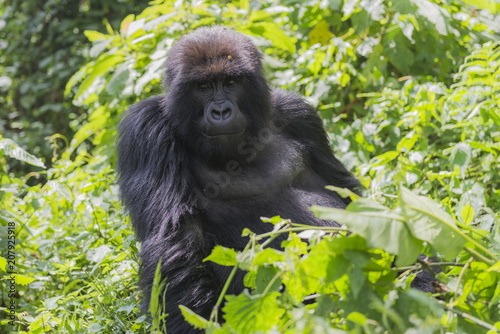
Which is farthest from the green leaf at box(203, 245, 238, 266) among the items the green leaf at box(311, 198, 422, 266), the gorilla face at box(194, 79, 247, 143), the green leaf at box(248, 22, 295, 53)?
the green leaf at box(248, 22, 295, 53)

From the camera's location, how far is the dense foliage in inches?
64.7

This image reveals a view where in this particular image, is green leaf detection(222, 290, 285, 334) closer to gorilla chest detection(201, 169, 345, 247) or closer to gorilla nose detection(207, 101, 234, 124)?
gorilla chest detection(201, 169, 345, 247)

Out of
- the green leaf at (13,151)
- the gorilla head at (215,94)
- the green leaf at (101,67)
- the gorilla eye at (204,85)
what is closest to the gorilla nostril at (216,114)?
the gorilla head at (215,94)

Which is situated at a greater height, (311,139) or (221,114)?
(221,114)

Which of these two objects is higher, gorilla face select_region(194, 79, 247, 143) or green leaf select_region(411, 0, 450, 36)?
green leaf select_region(411, 0, 450, 36)

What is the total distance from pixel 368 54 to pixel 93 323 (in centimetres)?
336

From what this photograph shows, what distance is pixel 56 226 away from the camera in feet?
12.8

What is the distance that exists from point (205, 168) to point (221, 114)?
1.03 ft

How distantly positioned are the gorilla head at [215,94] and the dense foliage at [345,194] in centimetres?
62

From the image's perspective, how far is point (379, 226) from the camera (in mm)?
1604

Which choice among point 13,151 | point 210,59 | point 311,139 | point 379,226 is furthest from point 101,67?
point 379,226

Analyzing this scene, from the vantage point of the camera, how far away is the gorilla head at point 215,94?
294 centimetres

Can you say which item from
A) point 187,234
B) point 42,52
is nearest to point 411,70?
point 187,234

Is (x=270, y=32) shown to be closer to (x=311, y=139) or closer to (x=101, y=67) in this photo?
(x=101, y=67)
